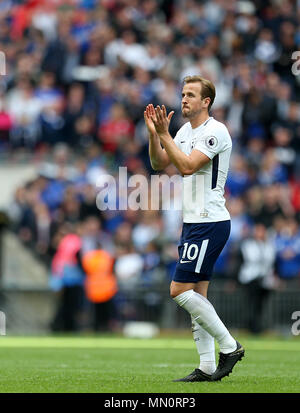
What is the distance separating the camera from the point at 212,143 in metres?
8.61

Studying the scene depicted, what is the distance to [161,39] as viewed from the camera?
2203 centimetres

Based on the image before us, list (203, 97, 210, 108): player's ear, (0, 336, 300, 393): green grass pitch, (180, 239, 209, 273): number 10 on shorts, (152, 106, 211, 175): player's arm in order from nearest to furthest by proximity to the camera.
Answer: (0, 336, 300, 393): green grass pitch < (152, 106, 211, 175): player's arm < (180, 239, 209, 273): number 10 on shorts < (203, 97, 210, 108): player's ear

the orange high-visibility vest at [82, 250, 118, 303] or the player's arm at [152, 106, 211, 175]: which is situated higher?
the player's arm at [152, 106, 211, 175]

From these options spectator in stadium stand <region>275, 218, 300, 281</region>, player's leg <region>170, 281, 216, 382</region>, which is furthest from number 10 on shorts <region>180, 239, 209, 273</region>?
spectator in stadium stand <region>275, 218, 300, 281</region>

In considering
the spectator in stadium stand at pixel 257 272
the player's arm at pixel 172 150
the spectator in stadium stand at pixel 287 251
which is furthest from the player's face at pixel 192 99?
the spectator in stadium stand at pixel 287 251

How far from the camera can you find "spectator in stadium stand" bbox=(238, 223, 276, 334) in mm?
18109

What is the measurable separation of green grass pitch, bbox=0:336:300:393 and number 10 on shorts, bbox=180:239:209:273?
0.98 m

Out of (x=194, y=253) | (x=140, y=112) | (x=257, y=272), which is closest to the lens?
(x=194, y=253)

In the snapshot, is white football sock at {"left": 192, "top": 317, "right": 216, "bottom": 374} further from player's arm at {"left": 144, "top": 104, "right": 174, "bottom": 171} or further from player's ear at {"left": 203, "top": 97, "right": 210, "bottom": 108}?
player's ear at {"left": 203, "top": 97, "right": 210, "bottom": 108}

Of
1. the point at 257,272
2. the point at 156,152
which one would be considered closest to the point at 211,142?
the point at 156,152

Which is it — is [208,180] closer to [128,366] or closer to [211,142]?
[211,142]

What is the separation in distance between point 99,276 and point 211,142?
10.3 meters

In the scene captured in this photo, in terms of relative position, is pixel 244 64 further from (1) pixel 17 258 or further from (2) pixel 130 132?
(1) pixel 17 258

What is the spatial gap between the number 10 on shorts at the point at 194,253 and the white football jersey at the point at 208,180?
0.22m
